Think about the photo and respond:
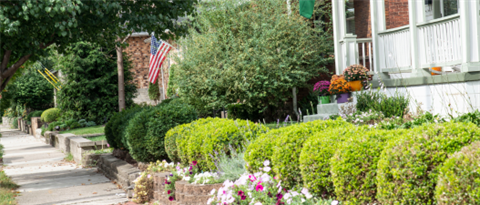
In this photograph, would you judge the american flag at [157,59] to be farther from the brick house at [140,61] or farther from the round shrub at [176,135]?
the round shrub at [176,135]

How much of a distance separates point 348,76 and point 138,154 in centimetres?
489

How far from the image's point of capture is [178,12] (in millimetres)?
9156

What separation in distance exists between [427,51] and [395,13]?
3.38 m

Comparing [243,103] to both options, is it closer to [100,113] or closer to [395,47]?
[395,47]

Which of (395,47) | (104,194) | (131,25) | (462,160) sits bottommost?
(104,194)

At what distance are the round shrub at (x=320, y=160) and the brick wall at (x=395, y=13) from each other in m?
8.21

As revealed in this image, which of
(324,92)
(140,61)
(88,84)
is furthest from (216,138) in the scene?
(140,61)

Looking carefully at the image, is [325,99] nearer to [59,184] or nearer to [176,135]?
[176,135]

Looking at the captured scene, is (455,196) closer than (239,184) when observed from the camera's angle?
Yes

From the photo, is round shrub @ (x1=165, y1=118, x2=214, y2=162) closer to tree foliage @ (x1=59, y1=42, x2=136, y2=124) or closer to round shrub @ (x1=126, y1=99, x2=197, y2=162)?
round shrub @ (x1=126, y1=99, x2=197, y2=162)

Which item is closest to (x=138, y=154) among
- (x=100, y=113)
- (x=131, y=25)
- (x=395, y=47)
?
(x=131, y=25)

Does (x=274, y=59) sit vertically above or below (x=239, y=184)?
above

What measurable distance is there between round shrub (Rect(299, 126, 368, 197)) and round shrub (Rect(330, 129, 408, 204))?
0.61ft

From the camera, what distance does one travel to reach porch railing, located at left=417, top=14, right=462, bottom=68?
23.4 ft
